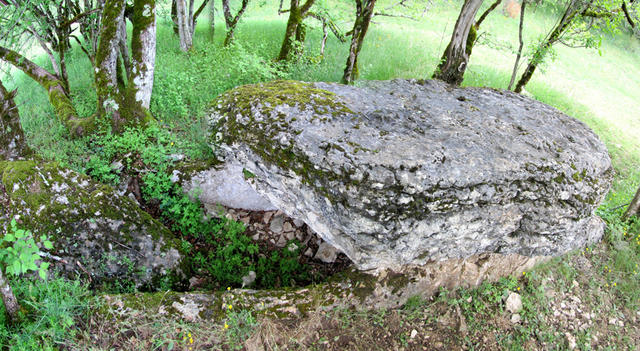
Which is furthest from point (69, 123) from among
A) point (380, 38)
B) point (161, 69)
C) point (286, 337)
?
point (380, 38)

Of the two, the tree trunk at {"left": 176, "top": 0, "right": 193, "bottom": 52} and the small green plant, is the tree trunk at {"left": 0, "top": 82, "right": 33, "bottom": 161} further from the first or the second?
the tree trunk at {"left": 176, "top": 0, "right": 193, "bottom": 52}

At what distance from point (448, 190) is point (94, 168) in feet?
14.8

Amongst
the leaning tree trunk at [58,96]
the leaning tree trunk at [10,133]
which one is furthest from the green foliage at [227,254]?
the leaning tree trunk at [58,96]

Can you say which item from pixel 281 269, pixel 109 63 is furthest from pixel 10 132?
pixel 281 269

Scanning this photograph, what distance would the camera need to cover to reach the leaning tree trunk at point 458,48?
218 inches

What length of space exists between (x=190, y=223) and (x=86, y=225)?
46.3 inches

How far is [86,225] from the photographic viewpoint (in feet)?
12.3

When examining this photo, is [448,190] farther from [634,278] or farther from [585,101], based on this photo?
[585,101]

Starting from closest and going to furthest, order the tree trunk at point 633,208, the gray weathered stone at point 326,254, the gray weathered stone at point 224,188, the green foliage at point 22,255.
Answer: the green foliage at point 22,255
the gray weathered stone at point 326,254
the gray weathered stone at point 224,188
the tree trunk at point 633,208

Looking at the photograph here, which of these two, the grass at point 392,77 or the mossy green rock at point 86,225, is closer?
the grass at point 392,77

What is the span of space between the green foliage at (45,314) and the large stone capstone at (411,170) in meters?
1.91

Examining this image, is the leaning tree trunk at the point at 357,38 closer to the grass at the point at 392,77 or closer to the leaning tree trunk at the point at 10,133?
the grass at the point at 392,77

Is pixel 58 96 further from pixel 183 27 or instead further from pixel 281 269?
pixel 281 269

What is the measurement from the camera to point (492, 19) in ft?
51.2
